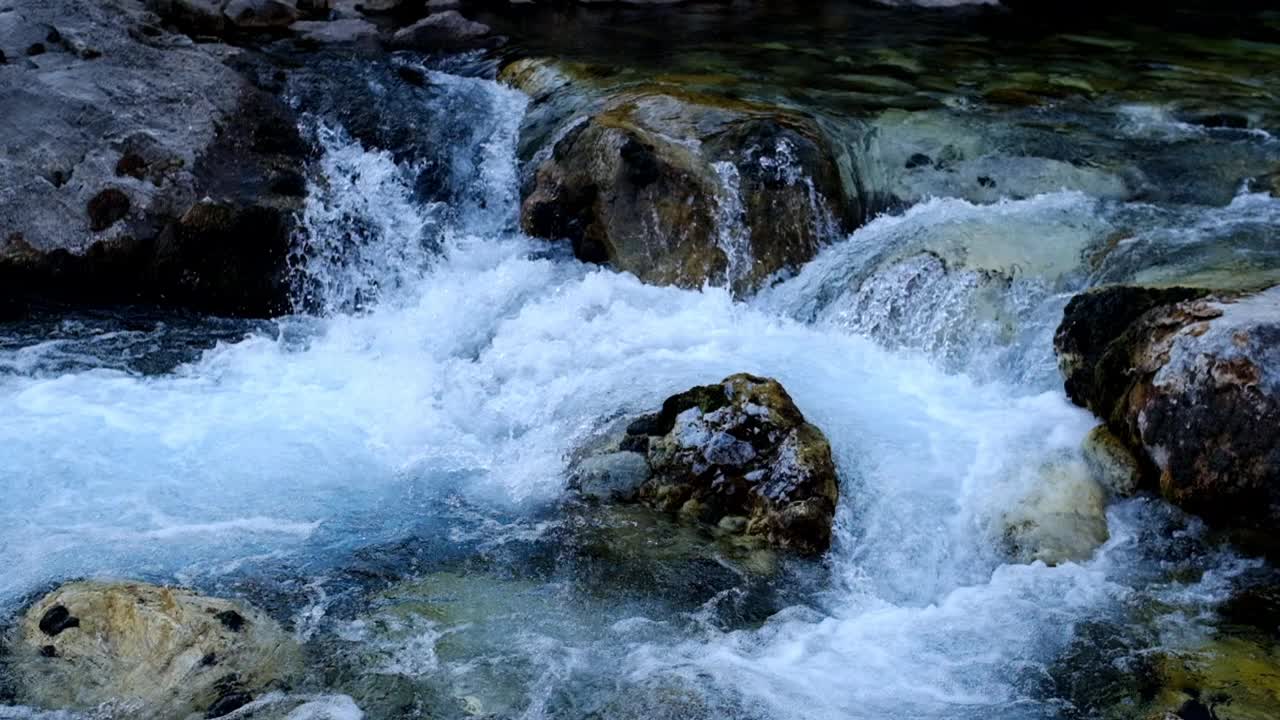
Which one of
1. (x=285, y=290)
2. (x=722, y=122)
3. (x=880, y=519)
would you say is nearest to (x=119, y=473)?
(x=285, y=290)

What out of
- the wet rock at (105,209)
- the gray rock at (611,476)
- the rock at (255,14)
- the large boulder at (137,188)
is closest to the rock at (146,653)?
the gray rock at (611,476)

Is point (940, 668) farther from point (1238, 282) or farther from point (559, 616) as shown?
point (1238, 282)

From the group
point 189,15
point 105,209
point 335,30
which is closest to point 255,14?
point 189,15

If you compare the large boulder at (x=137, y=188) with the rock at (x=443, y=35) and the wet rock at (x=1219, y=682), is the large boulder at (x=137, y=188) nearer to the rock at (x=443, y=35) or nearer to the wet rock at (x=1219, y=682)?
the rock at (x=443, y=35)

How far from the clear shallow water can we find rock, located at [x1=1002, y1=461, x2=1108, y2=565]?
7 cm

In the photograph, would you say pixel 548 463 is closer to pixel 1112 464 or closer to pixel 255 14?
pixel 1112 464

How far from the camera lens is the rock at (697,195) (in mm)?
8781

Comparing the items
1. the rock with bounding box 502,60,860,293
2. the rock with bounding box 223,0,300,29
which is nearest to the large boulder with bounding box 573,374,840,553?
the rock with bounding box 502,60,860,293

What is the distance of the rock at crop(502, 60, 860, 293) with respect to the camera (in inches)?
346

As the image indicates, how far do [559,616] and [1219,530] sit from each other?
331 cm

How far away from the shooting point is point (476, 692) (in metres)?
4.79

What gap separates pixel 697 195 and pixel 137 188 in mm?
4371

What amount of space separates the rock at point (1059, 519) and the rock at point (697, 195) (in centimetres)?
316

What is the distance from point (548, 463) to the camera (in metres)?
6.75
